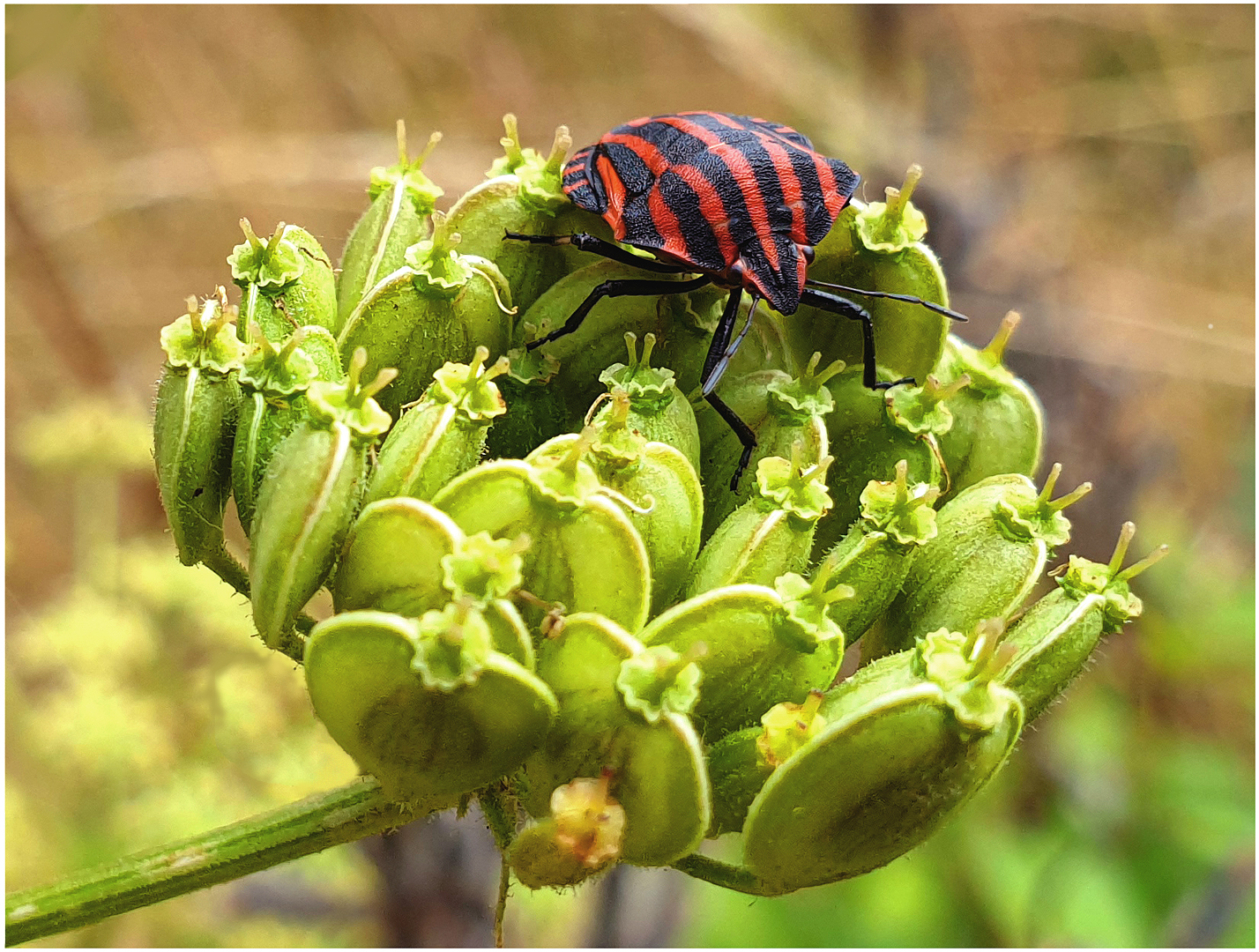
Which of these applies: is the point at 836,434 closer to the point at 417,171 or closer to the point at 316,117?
the point at 417,171

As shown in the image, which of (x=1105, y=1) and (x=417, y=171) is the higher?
(x=1105, y=1)

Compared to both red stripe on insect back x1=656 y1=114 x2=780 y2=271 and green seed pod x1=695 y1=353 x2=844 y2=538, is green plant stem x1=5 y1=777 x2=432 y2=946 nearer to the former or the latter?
green seed pod x1=695 y1=353 x2=844 y2=538

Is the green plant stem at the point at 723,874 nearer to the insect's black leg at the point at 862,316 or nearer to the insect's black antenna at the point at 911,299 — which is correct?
the insect's black leg at the point at 862,316

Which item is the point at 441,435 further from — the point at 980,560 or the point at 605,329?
the point at 980,560

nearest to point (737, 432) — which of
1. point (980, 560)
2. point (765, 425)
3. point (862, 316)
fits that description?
point (765, 425)

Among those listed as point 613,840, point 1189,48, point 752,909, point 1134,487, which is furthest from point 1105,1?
point 613,840

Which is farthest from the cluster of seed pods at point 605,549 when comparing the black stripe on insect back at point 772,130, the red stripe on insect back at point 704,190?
the black stripe on insect back at point 772,130
